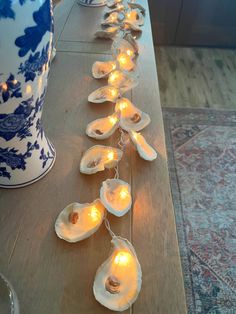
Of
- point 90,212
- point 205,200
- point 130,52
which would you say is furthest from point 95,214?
point 205,200

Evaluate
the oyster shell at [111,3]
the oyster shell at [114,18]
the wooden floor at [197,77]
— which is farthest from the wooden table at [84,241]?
the wooden floor at [197,77]

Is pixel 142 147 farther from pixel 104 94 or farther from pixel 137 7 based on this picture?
pixel 137 7

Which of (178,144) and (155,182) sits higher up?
(155,182)

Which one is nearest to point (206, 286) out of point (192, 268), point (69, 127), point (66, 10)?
point (192, 268)

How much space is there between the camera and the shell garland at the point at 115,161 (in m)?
0.39

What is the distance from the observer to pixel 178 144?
3.95ft

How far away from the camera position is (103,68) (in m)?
0.73

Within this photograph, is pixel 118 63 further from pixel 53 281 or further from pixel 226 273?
pixel 226 273

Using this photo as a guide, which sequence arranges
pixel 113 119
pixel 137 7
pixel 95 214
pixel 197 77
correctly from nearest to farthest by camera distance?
1. pixel 95 214
2. pixel 113 119
3. pixel 137 7
4. pixel 197 77

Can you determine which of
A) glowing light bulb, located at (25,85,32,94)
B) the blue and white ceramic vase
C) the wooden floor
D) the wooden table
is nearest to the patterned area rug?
the wooden floor

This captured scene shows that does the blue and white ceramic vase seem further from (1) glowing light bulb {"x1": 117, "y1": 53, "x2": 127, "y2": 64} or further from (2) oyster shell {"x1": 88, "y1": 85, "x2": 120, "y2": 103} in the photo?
(1) glowing light bulb {"x1": 117, "y1": 53, "x2": 127, "y2": 64}

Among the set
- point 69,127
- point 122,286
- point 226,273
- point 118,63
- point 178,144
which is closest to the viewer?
point 122,286

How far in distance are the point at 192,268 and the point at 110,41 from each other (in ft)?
2.26

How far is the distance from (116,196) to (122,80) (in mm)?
319
